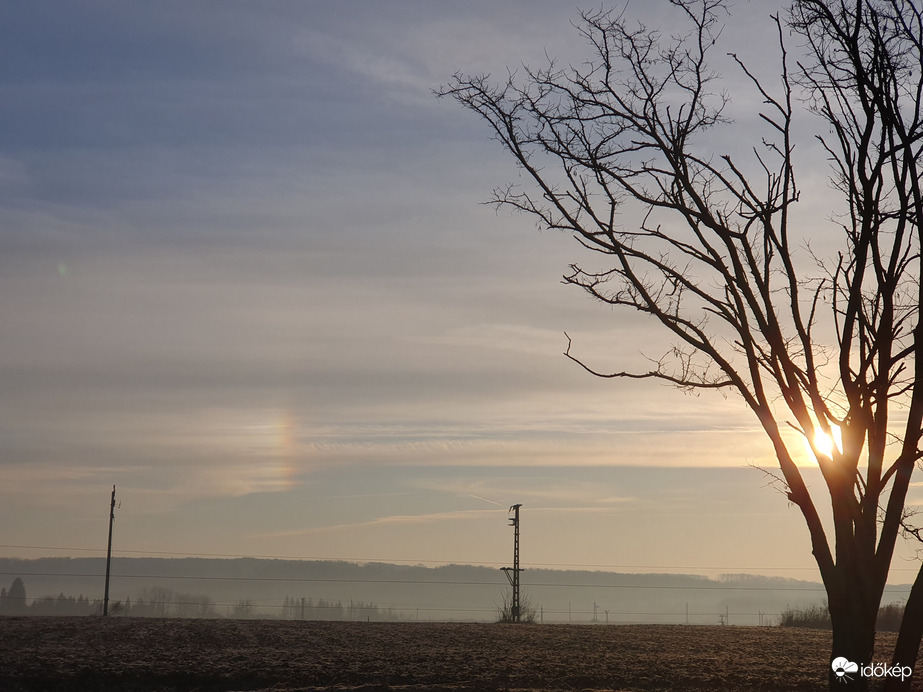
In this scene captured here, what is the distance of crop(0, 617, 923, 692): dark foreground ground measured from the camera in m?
17.3

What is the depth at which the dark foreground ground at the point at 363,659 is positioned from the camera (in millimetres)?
17312

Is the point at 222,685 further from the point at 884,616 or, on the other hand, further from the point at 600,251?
the point at 884,616

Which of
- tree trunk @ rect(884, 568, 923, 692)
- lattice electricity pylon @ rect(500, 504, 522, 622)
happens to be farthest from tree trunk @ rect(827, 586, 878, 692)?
lattice electricity pylon @ rect(500, 504, 522, 622)

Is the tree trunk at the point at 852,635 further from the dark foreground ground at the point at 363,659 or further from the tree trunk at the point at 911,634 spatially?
the dark foreground ground at the point at 363,659

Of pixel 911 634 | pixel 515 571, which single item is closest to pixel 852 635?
pixel 911 634

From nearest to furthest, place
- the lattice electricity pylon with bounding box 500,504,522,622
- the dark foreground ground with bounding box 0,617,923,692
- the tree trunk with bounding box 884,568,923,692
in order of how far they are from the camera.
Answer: the tree trunk with bounding box 884,568,923,692, the dark foreground ground with bounding box 0,617,923,692, the lattice electricity pylon with bounding box 500,504,522,622

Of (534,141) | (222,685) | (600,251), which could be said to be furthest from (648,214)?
(222,685)

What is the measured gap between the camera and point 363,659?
19.9 meters

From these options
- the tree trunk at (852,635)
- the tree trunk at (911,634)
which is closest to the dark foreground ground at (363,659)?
the tree trunk at (852,635)

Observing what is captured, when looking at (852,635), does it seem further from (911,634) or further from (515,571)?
(515,571)

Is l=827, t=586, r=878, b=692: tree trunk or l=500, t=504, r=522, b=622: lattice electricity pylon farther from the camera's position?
l=500, t=504, r=522, b=622: lattice electricity pylon

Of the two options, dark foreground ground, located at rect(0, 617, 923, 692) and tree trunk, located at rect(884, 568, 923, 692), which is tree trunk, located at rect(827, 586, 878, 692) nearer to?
tree trunk, located at rect(884, 568, 923, 692)

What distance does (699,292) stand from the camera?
13.5m

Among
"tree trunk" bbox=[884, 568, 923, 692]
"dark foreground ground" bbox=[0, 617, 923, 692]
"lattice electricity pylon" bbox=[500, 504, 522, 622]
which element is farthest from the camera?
"lattice electricity pylon" bbox=[500, 504, 522, 622]
